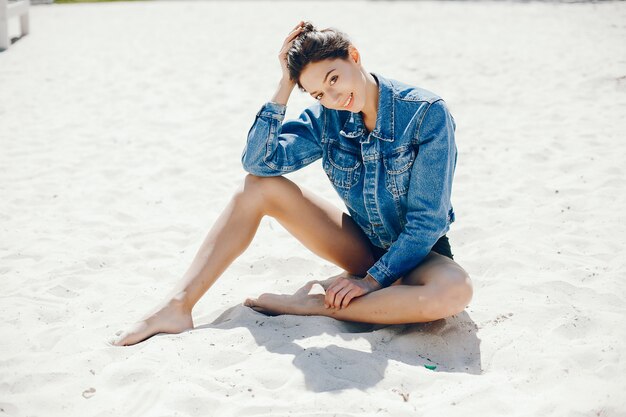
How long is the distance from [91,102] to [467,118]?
3715 millimetres

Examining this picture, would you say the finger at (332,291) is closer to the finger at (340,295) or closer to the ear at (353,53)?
the finger at (340,295)

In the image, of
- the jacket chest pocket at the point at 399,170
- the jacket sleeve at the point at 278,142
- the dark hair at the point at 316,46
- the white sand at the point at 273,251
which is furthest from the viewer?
the jacket sleeve at the point at 278,142

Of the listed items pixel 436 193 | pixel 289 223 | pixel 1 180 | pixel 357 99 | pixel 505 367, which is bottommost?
pixel 1 180

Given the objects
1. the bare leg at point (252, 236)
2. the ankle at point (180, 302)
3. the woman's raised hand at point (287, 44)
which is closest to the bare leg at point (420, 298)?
the bare leg at point (252, 236)

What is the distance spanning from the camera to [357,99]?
2.43m

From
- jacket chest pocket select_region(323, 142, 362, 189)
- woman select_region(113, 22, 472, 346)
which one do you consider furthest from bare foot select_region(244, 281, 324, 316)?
jacket chest pocket select_region(323, 142, 362, 189)

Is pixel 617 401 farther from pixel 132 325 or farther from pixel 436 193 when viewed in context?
pixel 132 325

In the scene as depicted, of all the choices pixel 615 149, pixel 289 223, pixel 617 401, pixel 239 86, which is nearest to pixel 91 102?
pixel 239 86

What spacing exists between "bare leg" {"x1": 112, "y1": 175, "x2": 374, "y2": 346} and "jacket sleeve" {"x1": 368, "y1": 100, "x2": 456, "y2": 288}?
1.05ft

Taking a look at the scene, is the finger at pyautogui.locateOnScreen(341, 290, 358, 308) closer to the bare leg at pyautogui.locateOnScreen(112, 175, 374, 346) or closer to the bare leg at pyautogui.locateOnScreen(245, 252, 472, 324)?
the bare leg at pyautogui.locateOnScreen(245, 252, 472, 324)

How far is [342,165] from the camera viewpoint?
104 inches

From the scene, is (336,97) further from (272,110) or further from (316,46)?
(272,110)

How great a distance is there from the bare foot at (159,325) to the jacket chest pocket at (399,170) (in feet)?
3.27

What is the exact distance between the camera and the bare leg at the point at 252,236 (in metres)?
2.53
